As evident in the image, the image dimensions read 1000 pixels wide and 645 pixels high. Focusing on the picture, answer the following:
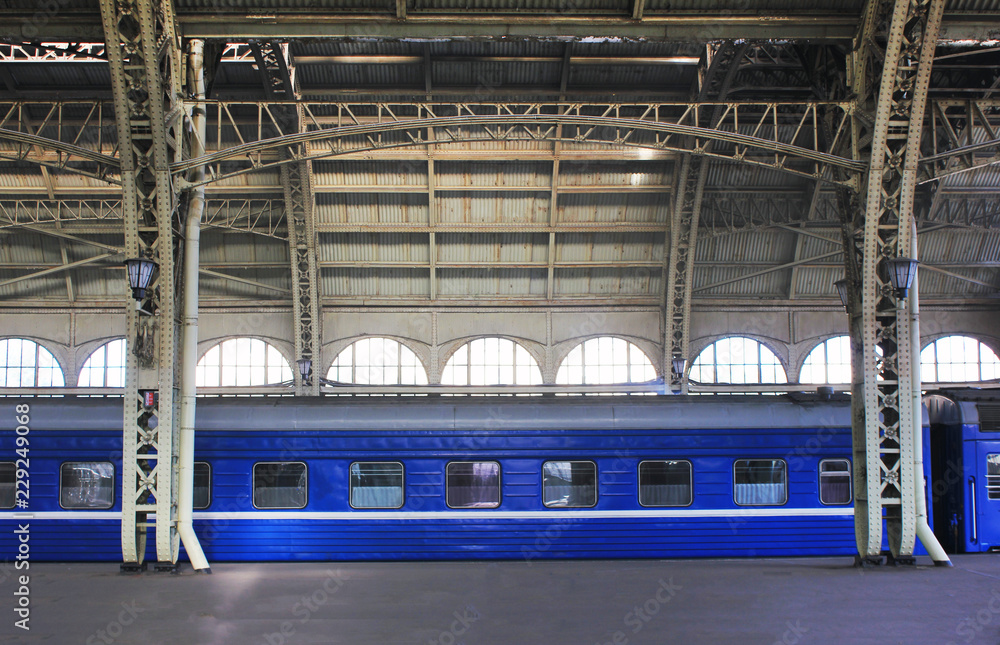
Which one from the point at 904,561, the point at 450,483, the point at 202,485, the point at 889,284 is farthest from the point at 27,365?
the point at 904,561

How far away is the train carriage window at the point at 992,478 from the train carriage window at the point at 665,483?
4836mm

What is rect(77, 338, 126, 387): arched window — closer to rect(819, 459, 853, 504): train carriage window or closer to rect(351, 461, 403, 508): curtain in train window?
rect(351, 461, 403, 508): curtain in train window

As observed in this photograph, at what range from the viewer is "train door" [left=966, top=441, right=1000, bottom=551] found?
12.3 meters

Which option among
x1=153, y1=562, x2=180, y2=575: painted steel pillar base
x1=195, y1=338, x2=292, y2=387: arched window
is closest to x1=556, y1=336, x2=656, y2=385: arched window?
x1=195, y1=338, x2=292, y2=387: arched window

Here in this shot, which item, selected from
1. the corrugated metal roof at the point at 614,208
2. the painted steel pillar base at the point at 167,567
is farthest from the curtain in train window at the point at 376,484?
the corrugated metal roof at the point at 614,208

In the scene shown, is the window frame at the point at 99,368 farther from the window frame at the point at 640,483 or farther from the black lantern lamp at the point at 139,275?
the window frame at the point at 640,483

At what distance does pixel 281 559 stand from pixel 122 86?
7.48 m

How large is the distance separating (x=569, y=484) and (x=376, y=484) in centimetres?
300

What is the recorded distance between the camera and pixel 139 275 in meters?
11.0

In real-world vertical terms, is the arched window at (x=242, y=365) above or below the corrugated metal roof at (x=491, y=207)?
below

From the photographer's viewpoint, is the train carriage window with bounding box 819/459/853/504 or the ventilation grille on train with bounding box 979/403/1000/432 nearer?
the train carriage window with bounding box 819/459/853/504

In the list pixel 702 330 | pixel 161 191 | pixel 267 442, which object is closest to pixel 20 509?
pixel 267 442

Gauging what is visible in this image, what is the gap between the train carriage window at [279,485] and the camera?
11906 mm

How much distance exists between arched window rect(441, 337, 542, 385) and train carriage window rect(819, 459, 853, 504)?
637 inches
